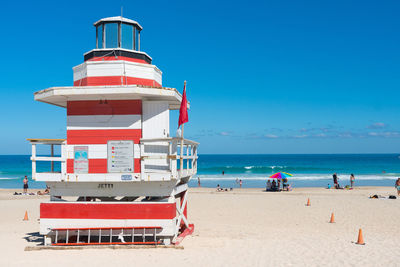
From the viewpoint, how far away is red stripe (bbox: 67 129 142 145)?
39.2 ft

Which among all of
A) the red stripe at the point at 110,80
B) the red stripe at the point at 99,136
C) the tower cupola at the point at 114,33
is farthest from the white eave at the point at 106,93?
the tower cupola at the point at 114,33

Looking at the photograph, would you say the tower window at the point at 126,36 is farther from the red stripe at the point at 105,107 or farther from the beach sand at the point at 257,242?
the beach sand at the point at 257,242

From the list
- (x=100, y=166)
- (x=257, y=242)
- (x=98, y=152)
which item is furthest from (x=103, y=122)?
(x=257, y=242)

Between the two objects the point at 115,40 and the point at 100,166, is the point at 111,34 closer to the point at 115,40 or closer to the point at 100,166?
the point at 115,40

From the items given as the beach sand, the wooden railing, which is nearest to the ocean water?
the beach sand

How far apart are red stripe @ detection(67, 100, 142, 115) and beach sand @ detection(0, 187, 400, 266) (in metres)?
4.05

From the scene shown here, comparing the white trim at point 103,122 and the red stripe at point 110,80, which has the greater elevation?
the red stripe at point 110,80

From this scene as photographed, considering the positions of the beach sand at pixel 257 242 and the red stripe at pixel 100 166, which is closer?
the beach sand at pixel 257 242

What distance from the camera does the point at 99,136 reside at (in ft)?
39.5

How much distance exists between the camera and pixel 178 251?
1148 cm

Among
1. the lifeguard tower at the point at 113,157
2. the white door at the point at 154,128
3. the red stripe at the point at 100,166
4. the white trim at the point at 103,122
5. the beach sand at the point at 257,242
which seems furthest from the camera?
the white door at the point at 154,128

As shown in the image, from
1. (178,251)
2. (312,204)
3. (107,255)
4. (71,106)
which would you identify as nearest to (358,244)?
(178,251)

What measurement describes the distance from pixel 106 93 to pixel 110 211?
346cm

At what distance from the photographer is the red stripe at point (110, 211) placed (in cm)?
1167
